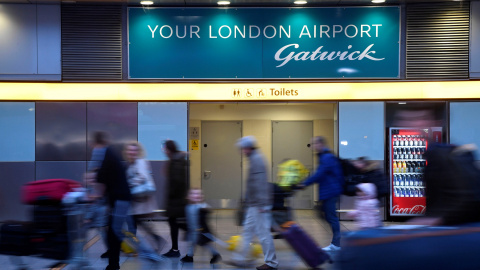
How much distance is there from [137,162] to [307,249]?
291 centimetres

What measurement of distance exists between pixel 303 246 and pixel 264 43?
579 centimetres

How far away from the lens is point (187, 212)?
24.3ft

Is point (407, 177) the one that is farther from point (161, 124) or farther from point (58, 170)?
point (58, 170)

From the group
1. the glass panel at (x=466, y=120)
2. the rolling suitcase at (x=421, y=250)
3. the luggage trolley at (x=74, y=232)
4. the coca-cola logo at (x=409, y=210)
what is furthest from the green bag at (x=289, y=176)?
the glass panel at (x=466, y=120)

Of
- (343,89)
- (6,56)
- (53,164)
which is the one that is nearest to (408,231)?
(343,89)

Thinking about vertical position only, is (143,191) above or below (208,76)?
below

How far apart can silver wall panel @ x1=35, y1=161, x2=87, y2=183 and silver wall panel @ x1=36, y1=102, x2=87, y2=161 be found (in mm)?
112

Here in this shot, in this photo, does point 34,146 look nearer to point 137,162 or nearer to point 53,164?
point 53,164

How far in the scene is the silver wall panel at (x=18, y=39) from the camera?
11.1m

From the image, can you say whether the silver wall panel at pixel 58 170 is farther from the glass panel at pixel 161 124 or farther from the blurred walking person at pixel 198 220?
the blurred walking person at pixel 198 220

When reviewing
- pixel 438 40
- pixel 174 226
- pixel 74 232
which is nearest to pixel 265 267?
pixel 174 226

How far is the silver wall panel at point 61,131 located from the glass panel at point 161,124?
133 cm

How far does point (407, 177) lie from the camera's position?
11.5 metres

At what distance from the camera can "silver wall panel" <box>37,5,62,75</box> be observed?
36.3 feet
